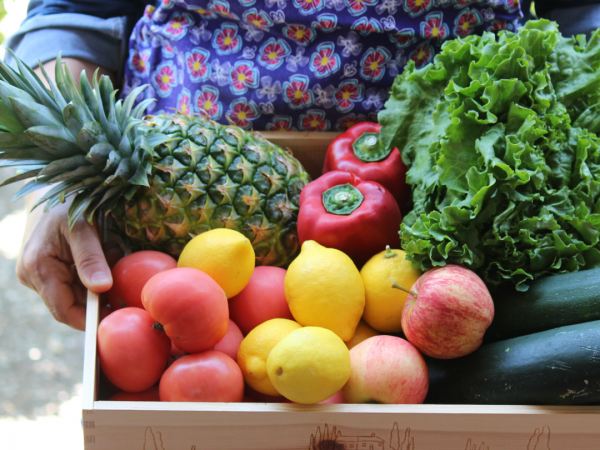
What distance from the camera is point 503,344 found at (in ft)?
2.62

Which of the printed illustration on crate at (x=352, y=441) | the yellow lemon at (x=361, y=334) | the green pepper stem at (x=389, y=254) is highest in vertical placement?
the green pepper stem at (x=389, y=254)

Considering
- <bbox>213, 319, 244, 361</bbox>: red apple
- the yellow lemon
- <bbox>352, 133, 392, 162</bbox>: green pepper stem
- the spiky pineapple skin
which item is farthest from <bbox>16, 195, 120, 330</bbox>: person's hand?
<bbox>352, 133, 392, 162</bbox>: green pepper stem

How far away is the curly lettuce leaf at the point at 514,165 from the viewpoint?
32.1 inches

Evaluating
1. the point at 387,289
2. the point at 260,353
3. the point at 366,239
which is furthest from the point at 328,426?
the point at 366,239

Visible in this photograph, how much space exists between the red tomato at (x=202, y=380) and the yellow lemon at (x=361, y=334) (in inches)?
9.1

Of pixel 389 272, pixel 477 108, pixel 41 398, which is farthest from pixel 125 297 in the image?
pixel 41 398

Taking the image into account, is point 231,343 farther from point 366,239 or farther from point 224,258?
point 366,239

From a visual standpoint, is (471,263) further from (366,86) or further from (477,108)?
(366,86)

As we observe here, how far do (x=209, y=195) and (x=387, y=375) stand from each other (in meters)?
0.52

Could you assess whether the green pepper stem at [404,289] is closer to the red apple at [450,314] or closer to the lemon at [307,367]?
the red apple at [450,314]

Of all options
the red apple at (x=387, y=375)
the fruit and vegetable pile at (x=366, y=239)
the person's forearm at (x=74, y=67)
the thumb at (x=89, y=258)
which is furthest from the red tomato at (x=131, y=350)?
the person's forearm at (x=74, y=67)

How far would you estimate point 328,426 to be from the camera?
2.34ft

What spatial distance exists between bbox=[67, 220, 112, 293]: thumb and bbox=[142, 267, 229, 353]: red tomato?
145 millimetres

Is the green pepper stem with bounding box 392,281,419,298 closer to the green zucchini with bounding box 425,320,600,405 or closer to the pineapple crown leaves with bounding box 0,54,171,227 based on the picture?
the green zucchini with bounding box 425,320,600,405
